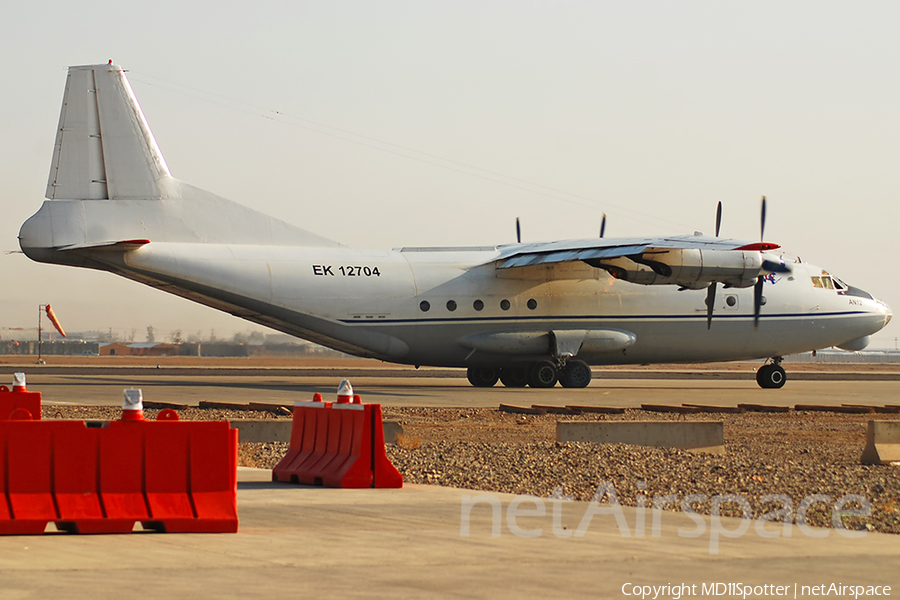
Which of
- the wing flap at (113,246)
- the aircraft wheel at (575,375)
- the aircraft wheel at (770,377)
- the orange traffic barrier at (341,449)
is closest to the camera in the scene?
the orange traffic barrier at (341,449)

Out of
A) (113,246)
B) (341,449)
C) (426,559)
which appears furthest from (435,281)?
(426,559)

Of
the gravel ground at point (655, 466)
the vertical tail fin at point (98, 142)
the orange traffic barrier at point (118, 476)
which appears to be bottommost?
the gravel ground at point (655, 466)

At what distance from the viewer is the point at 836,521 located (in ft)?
29.9

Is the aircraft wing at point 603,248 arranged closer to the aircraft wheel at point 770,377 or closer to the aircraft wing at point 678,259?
the aircraft wing at point 678,259

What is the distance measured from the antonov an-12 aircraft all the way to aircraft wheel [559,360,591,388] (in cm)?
5

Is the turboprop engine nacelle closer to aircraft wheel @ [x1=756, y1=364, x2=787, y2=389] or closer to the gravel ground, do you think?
aircraft wheel @ [x1=756, y1=364, x2=787, y2=389]

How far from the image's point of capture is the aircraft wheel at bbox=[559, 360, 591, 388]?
3297cm

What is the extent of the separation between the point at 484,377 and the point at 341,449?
943 inches

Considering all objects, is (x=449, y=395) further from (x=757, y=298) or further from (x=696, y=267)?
(x=757, y=298)

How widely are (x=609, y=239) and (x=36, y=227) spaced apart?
53.3ft

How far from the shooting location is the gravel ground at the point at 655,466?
10.8m

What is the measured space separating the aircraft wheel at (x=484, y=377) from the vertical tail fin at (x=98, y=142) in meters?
12.3

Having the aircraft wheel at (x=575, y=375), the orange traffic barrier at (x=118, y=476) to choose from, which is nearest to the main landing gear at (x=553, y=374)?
the aircraft wheel at (x=575, y=375)

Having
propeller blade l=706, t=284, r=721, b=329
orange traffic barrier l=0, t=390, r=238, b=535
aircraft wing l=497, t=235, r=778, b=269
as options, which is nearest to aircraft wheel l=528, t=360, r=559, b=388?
aircraft wing l=497, t=235, r=778, b=269
